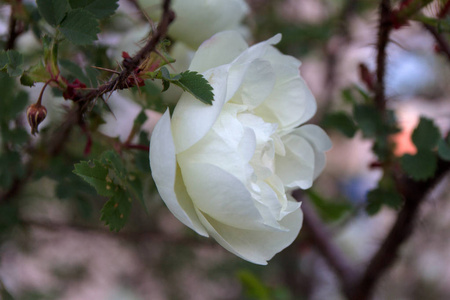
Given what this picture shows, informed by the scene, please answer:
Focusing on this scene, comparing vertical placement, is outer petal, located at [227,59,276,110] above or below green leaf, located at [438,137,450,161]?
above

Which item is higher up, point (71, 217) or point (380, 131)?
point (380, 131)

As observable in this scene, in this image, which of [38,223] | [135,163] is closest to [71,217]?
[38,223]

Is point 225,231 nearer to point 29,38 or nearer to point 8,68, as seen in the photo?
point 8,68

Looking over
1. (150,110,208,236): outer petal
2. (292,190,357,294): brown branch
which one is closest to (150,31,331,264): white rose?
(150,110,208,236): outer petal

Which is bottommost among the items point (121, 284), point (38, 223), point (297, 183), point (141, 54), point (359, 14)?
point (121, 284)

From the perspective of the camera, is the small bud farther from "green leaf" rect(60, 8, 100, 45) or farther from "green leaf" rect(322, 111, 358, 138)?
"green leaf" rect(322, 111, 358, 138)

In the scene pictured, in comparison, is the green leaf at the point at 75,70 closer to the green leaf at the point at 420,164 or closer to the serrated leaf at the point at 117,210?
the serrated leaf at the point at 117,210
